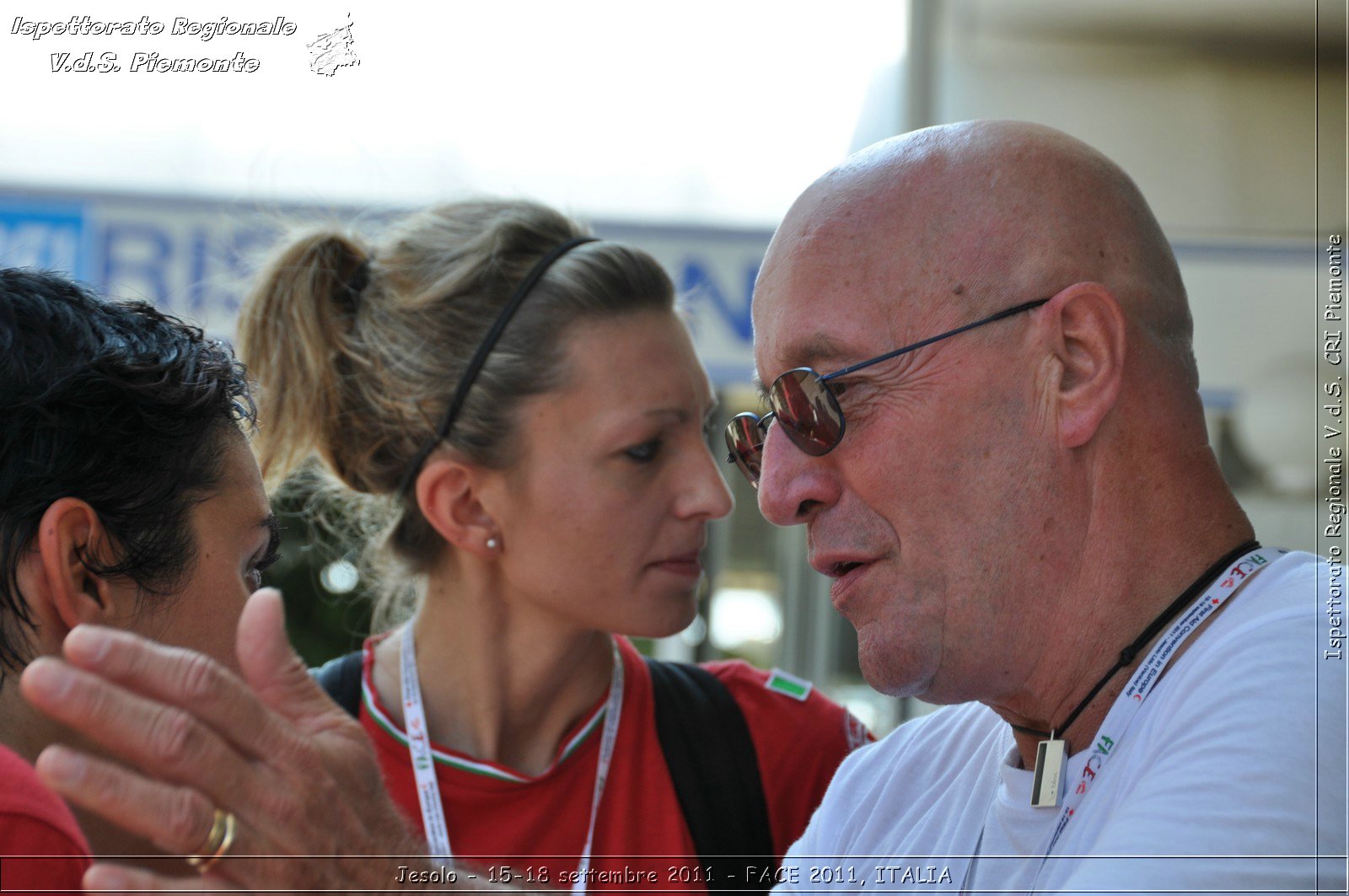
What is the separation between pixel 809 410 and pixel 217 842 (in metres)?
1.08

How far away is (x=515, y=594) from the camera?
2953 millimetres

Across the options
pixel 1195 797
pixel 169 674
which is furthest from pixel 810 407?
pixel 169 674

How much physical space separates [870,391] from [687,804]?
3.98ft

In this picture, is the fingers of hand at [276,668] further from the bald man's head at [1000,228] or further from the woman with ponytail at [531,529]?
the woman with ponytail at [531,529]

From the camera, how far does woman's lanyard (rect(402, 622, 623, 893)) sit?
2554mm

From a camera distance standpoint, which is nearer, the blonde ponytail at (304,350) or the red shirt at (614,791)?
the red shirt at (614,791)

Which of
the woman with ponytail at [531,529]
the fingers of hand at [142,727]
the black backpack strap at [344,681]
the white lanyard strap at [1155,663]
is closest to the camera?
the fingers of hand at [142,727]

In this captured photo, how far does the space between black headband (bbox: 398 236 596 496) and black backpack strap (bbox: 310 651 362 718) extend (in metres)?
0.50

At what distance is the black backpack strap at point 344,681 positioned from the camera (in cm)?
277

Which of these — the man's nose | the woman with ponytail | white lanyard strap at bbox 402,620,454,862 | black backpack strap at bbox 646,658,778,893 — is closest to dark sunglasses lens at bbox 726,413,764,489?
the man's nose

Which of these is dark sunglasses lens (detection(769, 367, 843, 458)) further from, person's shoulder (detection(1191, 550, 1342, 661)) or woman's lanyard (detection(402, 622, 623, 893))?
woman's lanyard (detection(402, 622, 623, 893))

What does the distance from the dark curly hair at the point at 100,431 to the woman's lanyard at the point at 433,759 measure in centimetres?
103

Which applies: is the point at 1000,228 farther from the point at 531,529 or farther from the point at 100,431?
the point at 531,529

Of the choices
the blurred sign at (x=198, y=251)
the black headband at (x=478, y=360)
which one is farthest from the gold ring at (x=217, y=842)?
the blurred sign at (x=198, y=251)
